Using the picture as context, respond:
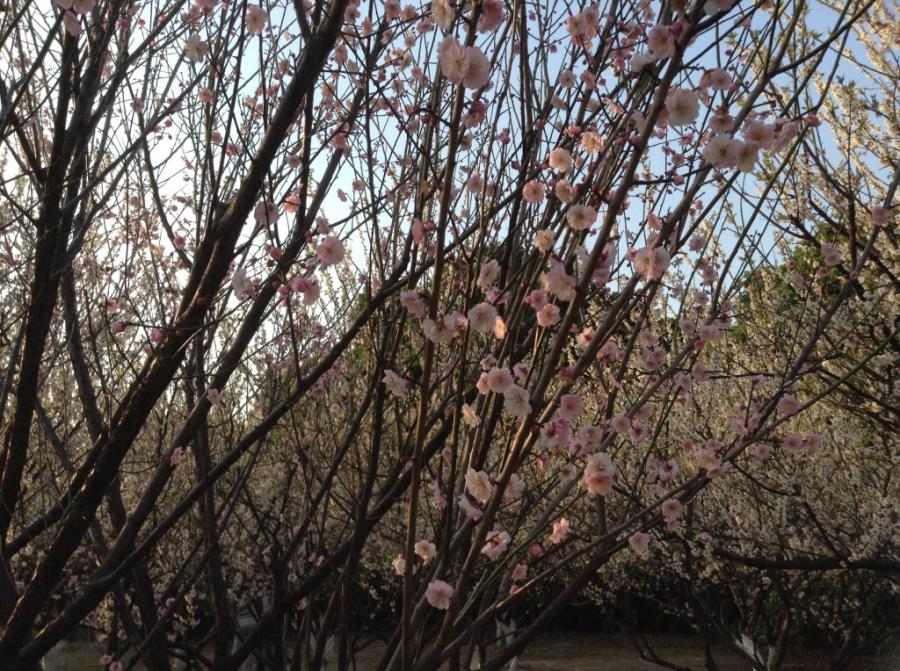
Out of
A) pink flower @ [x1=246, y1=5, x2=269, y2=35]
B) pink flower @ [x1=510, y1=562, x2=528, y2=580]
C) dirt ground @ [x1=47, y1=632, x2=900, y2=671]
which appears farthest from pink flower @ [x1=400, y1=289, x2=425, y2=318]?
dirt ground @ [x1=47, y1=632, x2=900, y2=671]

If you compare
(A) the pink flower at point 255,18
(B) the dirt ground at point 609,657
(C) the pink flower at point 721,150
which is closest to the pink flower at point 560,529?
(C) the pink flower at point 721,150

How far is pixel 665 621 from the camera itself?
13.5 meters

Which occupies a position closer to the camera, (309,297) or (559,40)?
(309,297)

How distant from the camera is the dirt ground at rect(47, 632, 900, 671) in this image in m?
10.8

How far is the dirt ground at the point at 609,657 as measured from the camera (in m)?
10.8

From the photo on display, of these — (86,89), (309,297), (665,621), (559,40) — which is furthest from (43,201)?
(665,621)

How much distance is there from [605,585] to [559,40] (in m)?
7.50

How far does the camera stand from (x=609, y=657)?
12188 mm

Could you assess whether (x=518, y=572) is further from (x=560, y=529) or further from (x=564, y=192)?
(x=564, y=192)

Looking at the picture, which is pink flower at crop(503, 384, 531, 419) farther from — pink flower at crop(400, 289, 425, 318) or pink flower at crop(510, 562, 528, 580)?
pink flower at crop(510, 562, 528, 580)

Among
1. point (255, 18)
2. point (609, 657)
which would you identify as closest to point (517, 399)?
point (255, 18)

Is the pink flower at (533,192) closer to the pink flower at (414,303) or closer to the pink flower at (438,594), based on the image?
the pink flower at (414,303)

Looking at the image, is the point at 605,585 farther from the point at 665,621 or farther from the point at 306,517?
the point at 306,517

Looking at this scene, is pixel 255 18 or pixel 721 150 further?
pixel 255 18
